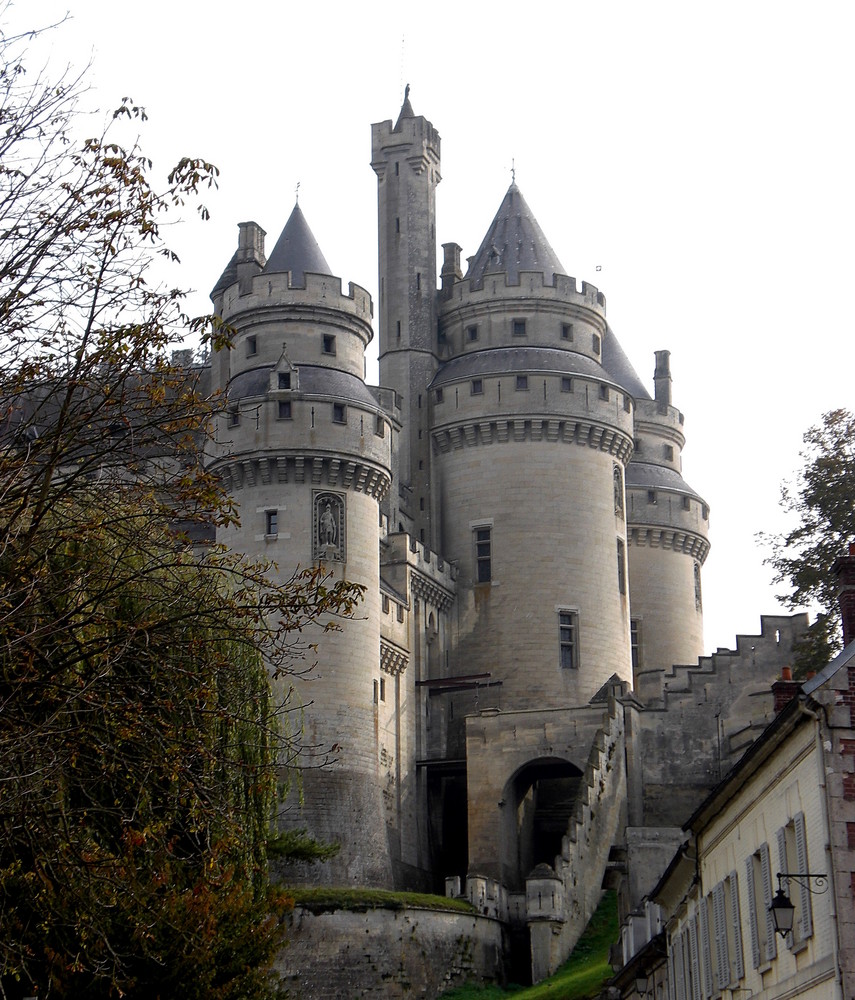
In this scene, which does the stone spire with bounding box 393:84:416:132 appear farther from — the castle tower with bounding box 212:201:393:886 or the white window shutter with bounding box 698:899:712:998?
the white window shutter with bounding box 698:899:712:998

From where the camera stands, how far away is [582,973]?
1614 inches

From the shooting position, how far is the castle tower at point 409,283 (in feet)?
186

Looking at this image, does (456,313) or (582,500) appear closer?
(582,500)

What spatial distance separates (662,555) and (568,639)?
34.2ft

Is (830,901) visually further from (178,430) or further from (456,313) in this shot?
(456,313)

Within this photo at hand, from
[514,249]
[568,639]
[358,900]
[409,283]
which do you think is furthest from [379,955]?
[514,249]

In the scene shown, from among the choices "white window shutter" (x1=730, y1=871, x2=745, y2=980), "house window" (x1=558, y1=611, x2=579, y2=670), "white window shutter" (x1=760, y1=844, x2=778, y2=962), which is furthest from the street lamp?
"house window" (x1=558, y1=611, x2=579, y2=670)

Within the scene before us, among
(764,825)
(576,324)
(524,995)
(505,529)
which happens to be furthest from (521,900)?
(764,825)

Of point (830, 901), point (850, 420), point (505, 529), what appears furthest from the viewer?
point (505, 529)

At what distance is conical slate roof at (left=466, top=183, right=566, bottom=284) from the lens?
58688mm

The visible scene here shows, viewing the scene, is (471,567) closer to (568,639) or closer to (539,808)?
(568,639)

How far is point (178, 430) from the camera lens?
55.0 ft

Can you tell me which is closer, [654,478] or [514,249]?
[514,249]

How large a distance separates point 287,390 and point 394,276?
41.4 ft
